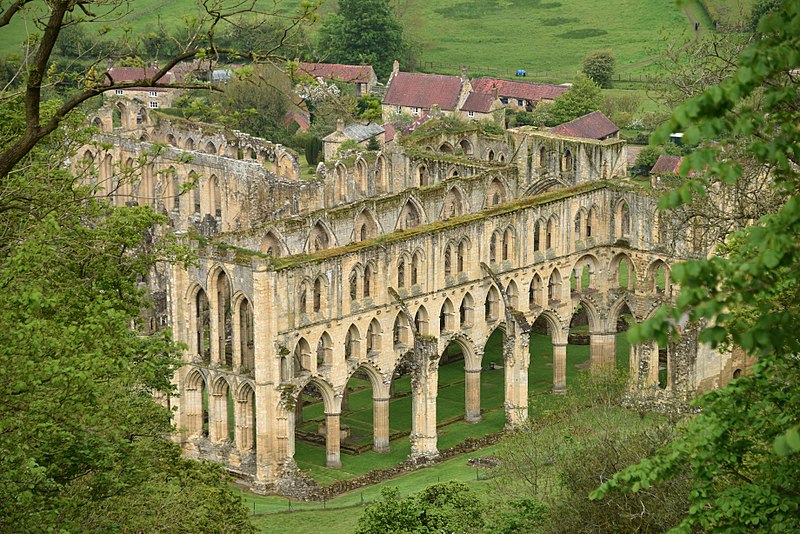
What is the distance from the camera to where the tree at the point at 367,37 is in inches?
6614

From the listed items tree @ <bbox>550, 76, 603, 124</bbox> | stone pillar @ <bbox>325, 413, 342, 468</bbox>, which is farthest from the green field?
stone pillar @ <bbox>325, 413, 342, 468</bbox>

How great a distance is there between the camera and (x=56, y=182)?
4538cm

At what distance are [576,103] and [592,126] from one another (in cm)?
785

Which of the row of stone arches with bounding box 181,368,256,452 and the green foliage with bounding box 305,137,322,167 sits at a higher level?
the green foliage with bounding box 305,137,322,167

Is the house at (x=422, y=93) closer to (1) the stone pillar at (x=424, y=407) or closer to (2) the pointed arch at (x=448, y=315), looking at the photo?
(2) the pointed arch at (x=448, y=315)

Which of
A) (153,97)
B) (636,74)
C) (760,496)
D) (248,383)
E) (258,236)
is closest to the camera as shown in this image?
(760,496)

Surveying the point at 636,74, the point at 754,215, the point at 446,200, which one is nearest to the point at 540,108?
the point at 636,74

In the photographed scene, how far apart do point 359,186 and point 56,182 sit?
46669 mm

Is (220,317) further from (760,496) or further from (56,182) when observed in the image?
(760,496)

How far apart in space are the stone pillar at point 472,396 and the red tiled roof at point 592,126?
176ft

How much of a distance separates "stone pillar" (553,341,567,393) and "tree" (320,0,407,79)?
91843mm

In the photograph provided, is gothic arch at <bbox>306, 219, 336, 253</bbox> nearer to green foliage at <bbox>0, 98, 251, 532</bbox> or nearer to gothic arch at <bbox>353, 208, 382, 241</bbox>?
gothic arch at <bbox>353, 208, 382, 241</bbox>

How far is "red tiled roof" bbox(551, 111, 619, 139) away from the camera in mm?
126750

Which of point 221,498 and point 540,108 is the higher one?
point 540,108
